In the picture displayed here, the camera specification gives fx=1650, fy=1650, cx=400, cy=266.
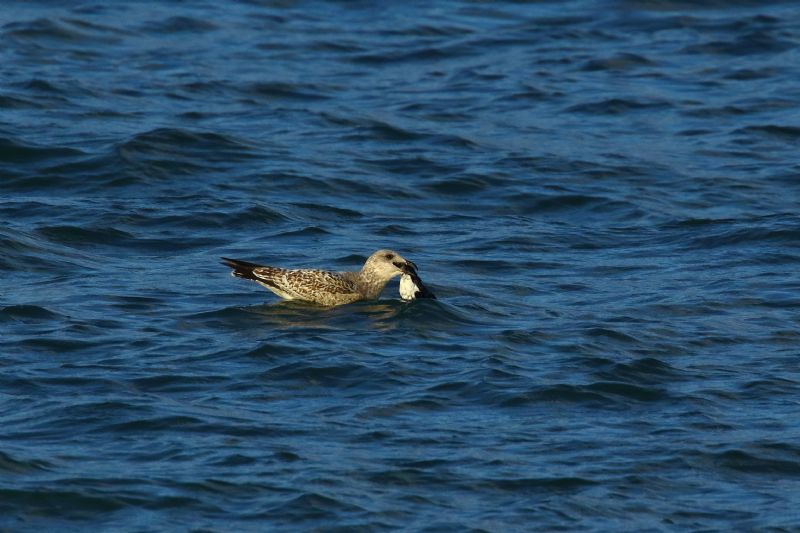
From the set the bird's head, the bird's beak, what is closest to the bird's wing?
the bird's head

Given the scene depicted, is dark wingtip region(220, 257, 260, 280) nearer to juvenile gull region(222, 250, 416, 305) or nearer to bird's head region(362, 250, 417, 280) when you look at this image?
juvenile gull region(222, 250, 416, 305)

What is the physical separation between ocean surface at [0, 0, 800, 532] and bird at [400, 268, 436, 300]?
4.2 inches

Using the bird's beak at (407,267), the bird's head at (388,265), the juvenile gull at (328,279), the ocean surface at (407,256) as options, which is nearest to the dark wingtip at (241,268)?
the juvenile gull at (328,279)

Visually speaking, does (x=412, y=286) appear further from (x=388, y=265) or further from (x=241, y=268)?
(x=241, y=268)

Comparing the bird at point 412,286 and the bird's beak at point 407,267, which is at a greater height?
the bird's beak at point 407,267

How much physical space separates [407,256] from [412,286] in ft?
7.44

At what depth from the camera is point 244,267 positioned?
15.2 meters

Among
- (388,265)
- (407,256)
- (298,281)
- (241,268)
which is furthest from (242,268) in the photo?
(407,256)

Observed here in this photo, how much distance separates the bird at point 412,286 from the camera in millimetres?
15188

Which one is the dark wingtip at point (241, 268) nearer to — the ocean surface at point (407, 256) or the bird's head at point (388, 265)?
the ocean surface at point (407, 256)

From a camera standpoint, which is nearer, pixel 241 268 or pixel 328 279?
pixel 241 268

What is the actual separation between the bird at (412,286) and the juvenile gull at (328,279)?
5cm

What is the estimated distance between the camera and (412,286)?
15.2 metres

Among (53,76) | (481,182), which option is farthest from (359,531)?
(53,76)
